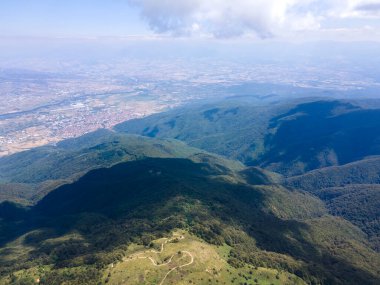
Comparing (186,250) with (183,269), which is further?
(186,250)

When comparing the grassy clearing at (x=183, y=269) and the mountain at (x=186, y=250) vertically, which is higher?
the grassy clearing at (x=183, y=269)

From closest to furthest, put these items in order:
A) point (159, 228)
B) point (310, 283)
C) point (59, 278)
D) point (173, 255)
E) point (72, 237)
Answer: point (59, 278) < point (173, 255) < point (310, 283) < point (159, 228) < point (72, 237)

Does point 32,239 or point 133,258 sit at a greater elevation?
point 133,258

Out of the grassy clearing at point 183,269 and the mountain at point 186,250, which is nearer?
the grassy clearing at point 183,269

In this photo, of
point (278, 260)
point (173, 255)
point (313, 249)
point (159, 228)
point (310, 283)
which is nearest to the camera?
point (173, 255)

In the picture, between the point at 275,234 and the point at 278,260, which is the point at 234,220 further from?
the point at 278,260

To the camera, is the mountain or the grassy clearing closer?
the grassy clearing

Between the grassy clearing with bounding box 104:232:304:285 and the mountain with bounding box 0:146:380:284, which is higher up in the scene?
the grassy clearing with bounding box 104:232:304:285

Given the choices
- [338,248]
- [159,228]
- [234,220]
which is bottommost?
[338,248]

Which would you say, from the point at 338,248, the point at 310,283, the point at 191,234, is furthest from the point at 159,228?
the point at 338,248

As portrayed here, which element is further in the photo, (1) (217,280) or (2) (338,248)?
(2) (338,248)
